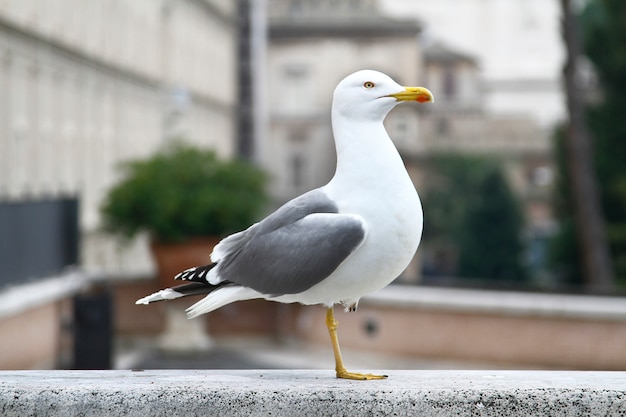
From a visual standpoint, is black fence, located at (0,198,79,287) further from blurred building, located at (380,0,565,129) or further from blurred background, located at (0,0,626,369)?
blurred building, located at (380,0,565,129)

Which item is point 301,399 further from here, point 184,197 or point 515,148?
point 515,148

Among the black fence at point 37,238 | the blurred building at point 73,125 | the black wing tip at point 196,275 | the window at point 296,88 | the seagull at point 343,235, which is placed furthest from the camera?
the window at point 296,88

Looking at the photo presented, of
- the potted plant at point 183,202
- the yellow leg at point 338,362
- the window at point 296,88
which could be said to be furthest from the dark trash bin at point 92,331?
the window at point 296,88

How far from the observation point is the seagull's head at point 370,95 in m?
5.87

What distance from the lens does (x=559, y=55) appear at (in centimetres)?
8775

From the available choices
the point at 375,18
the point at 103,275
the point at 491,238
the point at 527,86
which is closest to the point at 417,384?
the point at 103,275

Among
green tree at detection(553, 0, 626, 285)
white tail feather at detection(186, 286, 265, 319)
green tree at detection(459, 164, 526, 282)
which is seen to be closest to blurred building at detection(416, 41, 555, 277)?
green tree at detection(459, 164, 526, 282)

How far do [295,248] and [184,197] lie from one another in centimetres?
1488

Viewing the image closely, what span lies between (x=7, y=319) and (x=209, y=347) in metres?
6.03

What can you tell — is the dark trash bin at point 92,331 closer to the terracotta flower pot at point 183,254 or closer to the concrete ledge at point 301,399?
the terracotta flower pot at point 183,254

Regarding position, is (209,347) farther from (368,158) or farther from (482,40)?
(482,40)

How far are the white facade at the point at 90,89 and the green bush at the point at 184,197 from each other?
180 cm

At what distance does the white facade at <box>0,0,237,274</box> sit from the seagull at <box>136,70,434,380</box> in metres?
15.8

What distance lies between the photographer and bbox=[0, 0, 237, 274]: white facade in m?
25.5
